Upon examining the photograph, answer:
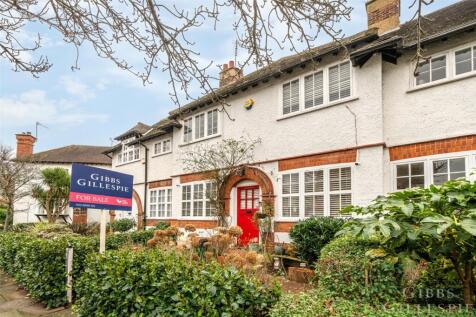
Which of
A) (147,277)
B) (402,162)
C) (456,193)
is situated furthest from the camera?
(402,162)

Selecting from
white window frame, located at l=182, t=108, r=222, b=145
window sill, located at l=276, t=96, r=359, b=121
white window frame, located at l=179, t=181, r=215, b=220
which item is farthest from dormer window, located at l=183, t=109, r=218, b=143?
window sill, located at l=276, t=96, r=359, b=121

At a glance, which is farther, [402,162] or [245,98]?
[245,98]

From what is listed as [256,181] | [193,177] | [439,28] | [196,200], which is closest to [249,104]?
[256,181]

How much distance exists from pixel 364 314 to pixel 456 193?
1574 mm

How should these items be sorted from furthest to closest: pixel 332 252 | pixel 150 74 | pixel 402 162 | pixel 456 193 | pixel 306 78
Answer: pixel 306 78 → pixel 402 162 → pixel 332 252 → pixel 150 74 → pixel 456 193

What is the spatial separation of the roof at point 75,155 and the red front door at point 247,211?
2112cm

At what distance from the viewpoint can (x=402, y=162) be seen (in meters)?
8.83

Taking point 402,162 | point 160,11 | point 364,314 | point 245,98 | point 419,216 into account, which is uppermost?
point 245,98

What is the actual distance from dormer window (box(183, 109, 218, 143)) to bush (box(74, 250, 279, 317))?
→ 31.6 ft

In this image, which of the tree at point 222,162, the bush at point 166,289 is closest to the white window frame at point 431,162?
the tree at point 222,162

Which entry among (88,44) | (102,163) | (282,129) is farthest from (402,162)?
(102,163)

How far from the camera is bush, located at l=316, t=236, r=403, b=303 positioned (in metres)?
4.16

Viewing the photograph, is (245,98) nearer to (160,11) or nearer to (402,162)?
(402,162)

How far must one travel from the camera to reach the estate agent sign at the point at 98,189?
6.03 metres
